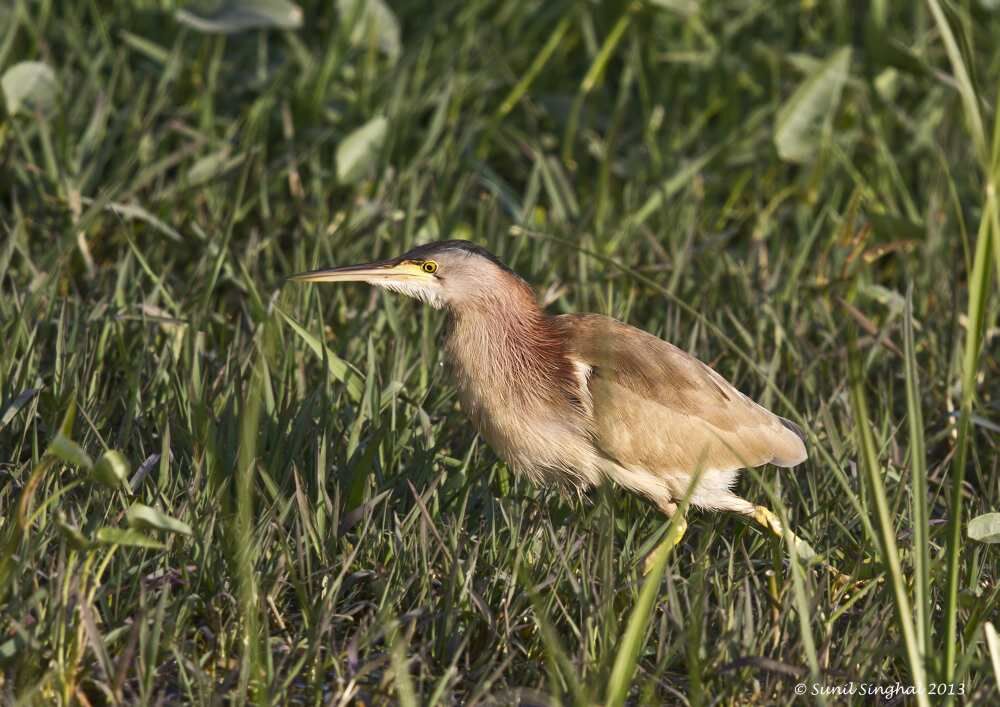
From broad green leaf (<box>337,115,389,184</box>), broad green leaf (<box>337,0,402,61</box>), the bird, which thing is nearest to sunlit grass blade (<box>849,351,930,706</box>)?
the bird

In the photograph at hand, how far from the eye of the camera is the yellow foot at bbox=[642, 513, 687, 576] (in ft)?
8.73

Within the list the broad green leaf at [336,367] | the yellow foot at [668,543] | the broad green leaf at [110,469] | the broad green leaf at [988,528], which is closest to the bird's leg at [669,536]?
the yellow foot at [668,543]

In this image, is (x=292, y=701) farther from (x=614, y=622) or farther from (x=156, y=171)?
(x=156, y=171)

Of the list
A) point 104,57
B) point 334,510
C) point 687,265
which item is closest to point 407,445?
point 334,510

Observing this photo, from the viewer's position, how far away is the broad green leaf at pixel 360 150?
15.7 ft

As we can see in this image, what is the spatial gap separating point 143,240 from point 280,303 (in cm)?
93

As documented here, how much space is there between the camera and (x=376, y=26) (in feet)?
17.5

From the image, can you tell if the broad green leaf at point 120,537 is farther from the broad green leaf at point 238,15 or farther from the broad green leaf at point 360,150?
the broad green leaf at point 238,15

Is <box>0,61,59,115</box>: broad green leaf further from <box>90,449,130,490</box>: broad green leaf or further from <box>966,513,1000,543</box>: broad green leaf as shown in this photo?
<box>966,513,1000,543</box>: broad green leaf

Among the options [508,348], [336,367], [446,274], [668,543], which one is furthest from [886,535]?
[336,367]

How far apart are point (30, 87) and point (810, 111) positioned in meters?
2.70

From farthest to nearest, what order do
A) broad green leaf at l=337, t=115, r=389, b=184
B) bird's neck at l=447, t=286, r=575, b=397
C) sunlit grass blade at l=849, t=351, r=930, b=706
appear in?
broad green leaf at l=337, t=115, r=389, b=184, bird's neck at l=447, t=286, r=575, b=397, sunlit grass blade at l=849, t=351, r=930, b=706

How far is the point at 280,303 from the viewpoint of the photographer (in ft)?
13.0

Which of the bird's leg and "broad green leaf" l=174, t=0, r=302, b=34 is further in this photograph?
"broad green leaf" l=174, t=0, r=302, b=34
